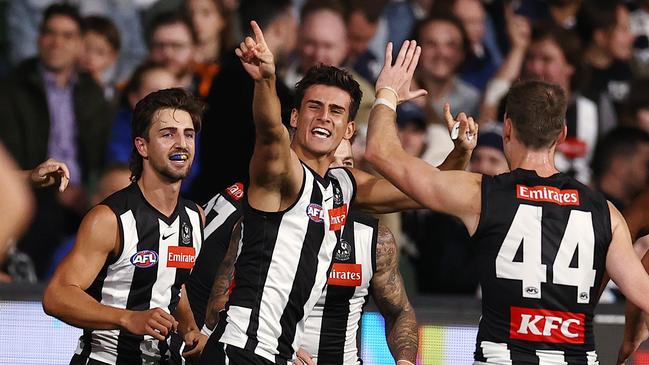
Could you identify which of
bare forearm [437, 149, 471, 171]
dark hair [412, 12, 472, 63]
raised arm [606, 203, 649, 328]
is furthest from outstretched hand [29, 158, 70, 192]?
dark hair [412, 12, 472, 63]

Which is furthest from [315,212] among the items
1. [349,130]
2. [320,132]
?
[349,130]

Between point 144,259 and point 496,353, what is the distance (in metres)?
1.78

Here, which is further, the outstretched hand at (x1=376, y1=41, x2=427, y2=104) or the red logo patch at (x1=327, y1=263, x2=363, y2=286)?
the red logo patch at (x1=327, y1=263, x2=363, y2=286)

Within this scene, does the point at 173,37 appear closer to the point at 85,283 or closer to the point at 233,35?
the point at 233,35

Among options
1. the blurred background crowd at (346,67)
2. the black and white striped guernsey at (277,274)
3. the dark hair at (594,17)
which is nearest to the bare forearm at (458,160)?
the black and white striped guernsey at (277,274)

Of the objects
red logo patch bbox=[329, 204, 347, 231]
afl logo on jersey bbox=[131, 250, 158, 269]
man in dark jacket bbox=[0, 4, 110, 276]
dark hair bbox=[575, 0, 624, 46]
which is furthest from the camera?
dark hair bbox=[575, 0, 624, 46]

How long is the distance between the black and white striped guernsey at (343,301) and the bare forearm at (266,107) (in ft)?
4.12

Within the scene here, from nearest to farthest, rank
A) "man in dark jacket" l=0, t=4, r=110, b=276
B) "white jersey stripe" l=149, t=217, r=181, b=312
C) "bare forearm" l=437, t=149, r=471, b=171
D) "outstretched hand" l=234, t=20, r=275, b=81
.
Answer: "outstretched hand" l=234, t=20, r=275, b=81, "white jersey stripe" l=149, t=217, r=181, b=312, "bare forearm" l=437, t=149, r=471, b=171, "man in dark jacket" l=0, t=4, r=110, b=276

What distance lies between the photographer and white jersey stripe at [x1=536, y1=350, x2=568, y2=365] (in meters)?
5.64

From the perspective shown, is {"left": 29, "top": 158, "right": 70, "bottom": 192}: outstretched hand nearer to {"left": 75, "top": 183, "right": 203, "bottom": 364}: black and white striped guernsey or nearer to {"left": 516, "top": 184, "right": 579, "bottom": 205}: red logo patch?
{"left": 75, "top": 183, "right": 203, "bottom": 364}: black and white striped guernsey

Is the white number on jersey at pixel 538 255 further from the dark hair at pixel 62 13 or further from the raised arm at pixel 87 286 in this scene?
the dark hair at pixel 62 13

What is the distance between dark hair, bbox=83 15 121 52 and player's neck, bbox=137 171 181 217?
411 cm

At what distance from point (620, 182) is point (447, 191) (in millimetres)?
4785

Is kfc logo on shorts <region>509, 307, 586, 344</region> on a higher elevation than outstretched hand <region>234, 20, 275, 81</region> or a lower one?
lower
